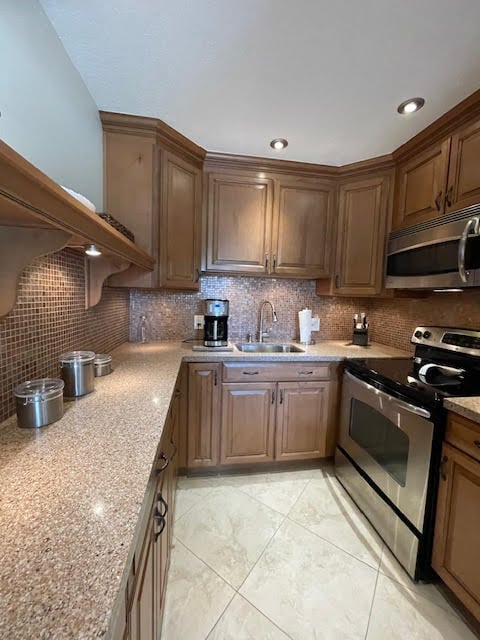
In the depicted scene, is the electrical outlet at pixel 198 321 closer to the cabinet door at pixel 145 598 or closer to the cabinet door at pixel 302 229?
the cabinet door at pixel 302 229

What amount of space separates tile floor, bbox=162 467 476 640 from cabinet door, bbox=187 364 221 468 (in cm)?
23

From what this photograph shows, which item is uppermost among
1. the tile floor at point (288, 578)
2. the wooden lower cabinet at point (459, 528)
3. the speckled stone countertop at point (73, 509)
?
the speckled stone countertop at point (73, 509)

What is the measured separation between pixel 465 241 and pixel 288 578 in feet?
5.86

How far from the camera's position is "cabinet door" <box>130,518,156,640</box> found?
1.93 ft

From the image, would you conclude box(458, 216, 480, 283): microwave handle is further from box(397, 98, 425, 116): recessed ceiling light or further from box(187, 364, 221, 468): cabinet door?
box(187, 364, 221, 468): cabinet door

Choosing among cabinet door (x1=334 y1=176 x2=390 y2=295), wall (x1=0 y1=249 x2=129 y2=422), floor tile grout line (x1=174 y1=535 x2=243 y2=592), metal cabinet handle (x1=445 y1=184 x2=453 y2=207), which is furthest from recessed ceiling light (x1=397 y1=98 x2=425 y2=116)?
floor tile grout line (x1=174 y1=535 x2=243 y2=592)

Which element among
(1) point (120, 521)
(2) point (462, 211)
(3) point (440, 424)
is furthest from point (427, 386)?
(1) point (120, 521)

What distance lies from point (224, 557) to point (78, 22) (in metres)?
2.39

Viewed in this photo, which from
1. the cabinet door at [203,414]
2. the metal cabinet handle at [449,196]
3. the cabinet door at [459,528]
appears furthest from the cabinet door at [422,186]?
the cabinet door at [203,414]

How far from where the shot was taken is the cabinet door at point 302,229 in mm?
2189

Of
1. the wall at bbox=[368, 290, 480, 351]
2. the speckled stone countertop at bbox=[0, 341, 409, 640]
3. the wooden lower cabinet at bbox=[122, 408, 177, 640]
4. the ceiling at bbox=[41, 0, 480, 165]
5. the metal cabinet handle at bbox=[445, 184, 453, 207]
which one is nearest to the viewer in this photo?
the speckled stone countertop at bbox=[0, 341, 409, 640]

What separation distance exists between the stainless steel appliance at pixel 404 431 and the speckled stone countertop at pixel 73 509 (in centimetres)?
115

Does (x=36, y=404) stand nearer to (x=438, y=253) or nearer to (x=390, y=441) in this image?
(x=390, y=441)

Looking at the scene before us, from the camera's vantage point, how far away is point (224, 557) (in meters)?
1.38
